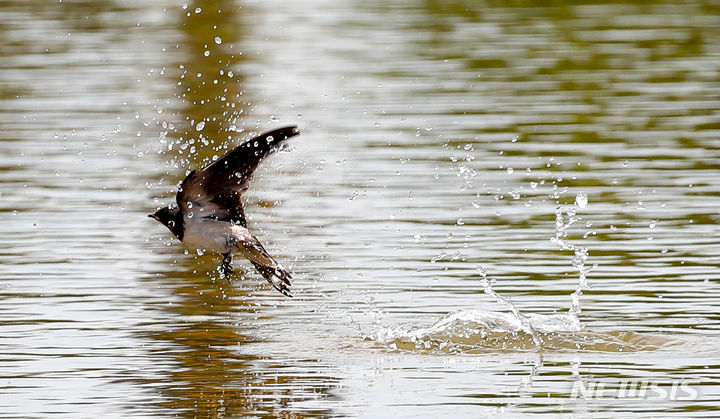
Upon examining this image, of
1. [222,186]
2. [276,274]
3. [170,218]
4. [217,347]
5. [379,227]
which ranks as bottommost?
[217,347]

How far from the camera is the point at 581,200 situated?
1344 cm

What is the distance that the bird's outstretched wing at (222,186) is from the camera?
31.5 ft

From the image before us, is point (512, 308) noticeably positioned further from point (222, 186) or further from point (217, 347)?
point (222, 186)

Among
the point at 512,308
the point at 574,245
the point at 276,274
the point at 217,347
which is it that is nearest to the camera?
the point at 276,274

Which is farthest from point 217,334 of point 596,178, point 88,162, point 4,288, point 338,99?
point 338,99

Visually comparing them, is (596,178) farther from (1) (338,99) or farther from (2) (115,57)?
(2) (115,57)

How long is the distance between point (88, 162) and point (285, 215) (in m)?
3.27

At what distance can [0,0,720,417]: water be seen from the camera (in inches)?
361

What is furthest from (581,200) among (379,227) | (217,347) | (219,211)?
(219,211)

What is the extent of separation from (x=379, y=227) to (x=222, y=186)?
152 inches

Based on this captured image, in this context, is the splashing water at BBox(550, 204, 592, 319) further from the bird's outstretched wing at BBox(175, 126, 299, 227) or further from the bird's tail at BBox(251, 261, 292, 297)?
the bird's outstretched wing at BBox(175, 126, 299, 227)

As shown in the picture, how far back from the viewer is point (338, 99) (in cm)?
2062

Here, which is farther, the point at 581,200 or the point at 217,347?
the point at 581,200

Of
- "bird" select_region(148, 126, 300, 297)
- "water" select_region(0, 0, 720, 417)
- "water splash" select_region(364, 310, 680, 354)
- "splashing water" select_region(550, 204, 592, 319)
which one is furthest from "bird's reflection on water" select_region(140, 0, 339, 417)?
"splashing water" select_region(550, 204, 592, 319)
